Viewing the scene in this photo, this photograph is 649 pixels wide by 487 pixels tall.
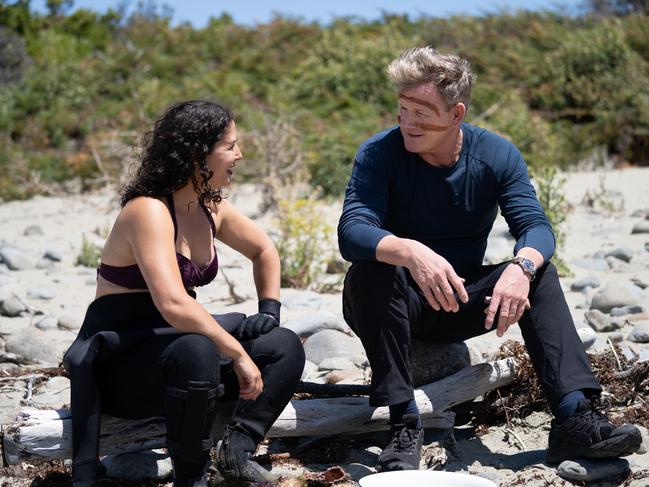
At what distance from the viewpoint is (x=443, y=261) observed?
3.28 metres

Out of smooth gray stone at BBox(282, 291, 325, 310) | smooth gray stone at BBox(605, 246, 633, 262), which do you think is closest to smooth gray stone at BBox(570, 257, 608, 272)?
smooth gray stone at BBox(605, 246, 633, 262)

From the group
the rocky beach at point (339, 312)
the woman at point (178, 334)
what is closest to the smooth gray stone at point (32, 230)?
the rocky beach at point (339, 312)

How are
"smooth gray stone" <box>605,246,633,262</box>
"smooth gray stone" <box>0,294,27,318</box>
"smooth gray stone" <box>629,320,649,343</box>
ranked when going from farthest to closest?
1. "smooth gray stone" <box>605,246,633,262</box>
2. "smooth gray stone" <box>0,294,27,318</box>
3. "smooth gray stone" <box>629,320,649,343</box>

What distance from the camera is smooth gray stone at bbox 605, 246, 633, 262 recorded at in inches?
263

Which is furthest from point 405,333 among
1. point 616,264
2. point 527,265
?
point 616,264

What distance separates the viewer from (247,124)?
40.6ft

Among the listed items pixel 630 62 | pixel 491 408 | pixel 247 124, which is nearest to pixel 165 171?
pixel 491 408

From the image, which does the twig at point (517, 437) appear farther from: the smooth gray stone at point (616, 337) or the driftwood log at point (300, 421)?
the smooth gray stone at point (616, 337)

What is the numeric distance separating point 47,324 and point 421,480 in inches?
119

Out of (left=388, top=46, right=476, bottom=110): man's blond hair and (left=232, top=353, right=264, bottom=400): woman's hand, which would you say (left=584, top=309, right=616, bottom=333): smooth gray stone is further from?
(left=232, top=353, right=264, bottom=400): woman's hand

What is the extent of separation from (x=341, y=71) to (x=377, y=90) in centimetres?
90

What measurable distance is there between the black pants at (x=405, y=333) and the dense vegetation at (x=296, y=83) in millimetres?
5975

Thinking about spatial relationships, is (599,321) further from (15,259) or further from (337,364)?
(15,259)

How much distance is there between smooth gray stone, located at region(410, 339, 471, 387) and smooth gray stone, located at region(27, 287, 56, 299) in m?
3.18
